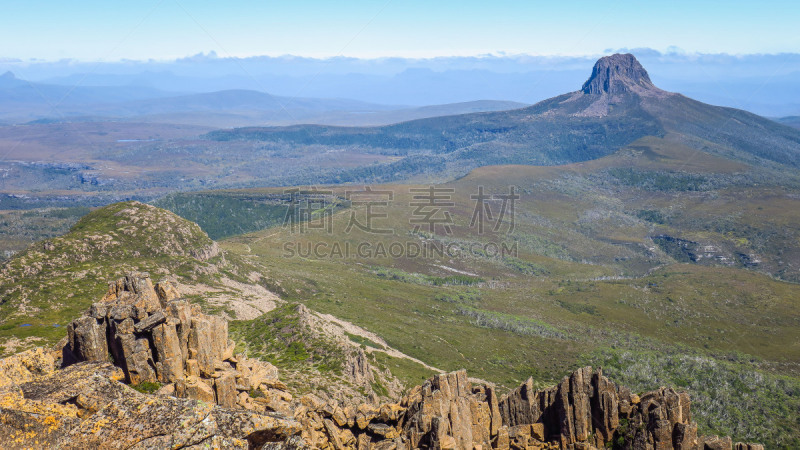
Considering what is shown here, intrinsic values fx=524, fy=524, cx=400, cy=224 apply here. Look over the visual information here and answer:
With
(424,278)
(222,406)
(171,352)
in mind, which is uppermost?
(222,406)

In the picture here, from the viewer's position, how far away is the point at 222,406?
2073cm

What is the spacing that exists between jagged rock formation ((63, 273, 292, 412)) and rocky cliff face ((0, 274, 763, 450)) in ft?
0.21

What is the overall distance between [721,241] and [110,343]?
204 meters

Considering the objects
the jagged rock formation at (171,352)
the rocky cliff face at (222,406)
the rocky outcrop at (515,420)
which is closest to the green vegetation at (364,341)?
the rocky cliff face at (222,406)

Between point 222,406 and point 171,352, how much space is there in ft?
25.9

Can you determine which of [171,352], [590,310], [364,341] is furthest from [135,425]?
[590,310]

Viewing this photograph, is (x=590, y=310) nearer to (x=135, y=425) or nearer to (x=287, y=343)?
(x=287, y=343)

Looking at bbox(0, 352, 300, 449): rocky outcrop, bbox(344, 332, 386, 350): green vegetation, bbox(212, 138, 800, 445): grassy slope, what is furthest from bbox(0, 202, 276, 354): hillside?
bbox(0, 352, 300, 449): rocky outcrop

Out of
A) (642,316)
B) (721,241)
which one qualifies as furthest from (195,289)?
(721,241)

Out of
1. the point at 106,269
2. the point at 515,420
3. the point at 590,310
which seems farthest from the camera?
the point at 590,310

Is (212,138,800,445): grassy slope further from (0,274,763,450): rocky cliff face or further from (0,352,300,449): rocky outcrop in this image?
(0,352,300,449): rocky outcrop

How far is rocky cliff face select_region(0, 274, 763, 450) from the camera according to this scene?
45.3ft

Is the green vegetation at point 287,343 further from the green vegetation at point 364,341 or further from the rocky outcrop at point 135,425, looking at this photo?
the rocky outcrop at point 135,425

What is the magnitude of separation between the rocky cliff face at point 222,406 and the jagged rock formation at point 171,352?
6 cm
